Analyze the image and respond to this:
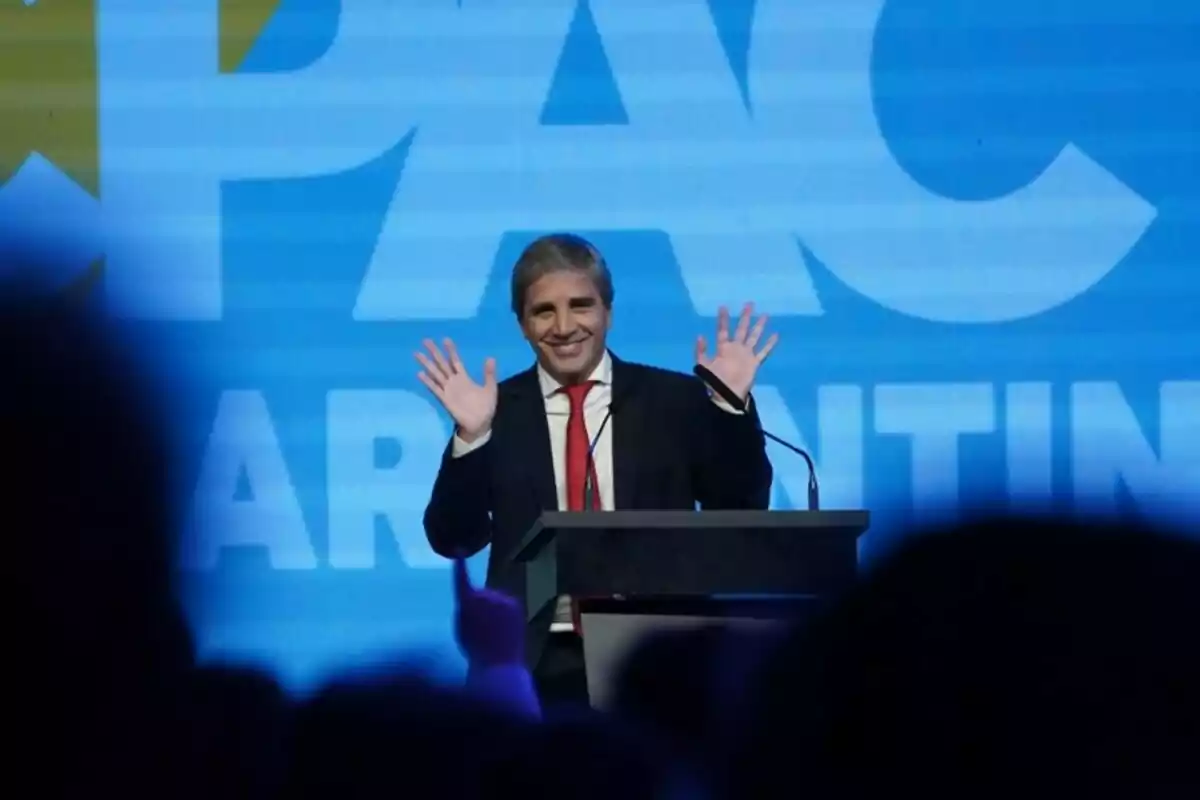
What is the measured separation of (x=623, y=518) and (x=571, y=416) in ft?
2.96

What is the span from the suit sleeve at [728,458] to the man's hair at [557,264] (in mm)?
279

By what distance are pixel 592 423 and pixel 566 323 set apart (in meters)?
0.19

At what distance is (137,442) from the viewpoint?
103 cm

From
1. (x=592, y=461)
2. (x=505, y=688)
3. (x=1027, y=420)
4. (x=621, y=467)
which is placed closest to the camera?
(x=505, y=688)

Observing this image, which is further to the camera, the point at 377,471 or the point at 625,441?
the point at 377,471

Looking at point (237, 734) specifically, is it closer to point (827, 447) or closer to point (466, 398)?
point (466, 398)

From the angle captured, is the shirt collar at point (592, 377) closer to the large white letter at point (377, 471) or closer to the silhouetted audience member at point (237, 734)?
the large white letter at point (377, 471)

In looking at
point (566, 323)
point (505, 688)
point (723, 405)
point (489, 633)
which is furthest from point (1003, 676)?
point (566, 323)

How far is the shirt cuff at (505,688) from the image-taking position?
940 mm

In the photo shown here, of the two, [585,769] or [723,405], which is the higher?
[723,405]

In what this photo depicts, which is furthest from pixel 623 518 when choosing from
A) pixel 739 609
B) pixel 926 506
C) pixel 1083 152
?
pixel 1083 152

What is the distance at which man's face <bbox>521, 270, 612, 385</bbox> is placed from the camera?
9.79 ft

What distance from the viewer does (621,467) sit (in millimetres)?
2824

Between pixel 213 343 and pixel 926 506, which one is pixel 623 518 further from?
pixel 213 343
